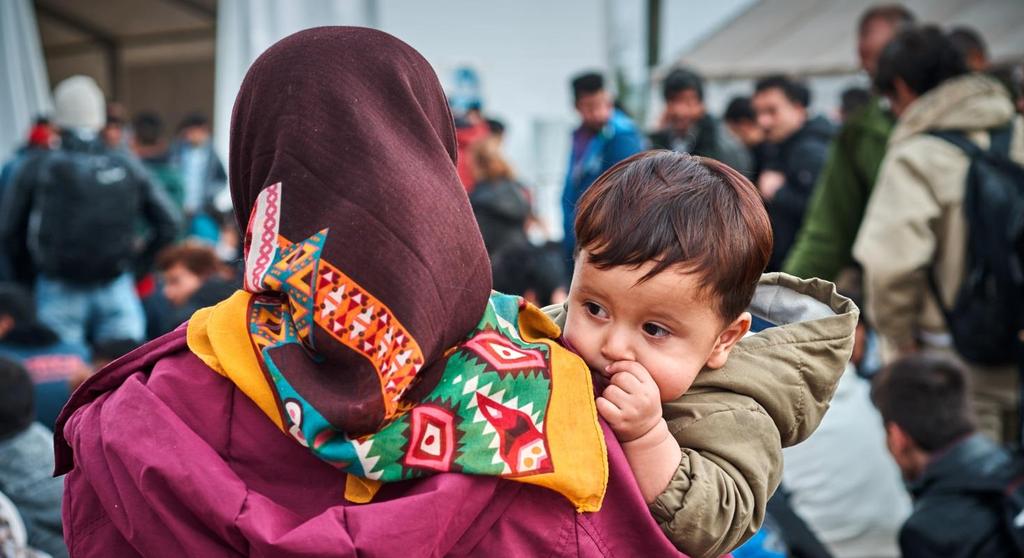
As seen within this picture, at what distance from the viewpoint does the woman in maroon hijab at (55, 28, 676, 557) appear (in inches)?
45.2

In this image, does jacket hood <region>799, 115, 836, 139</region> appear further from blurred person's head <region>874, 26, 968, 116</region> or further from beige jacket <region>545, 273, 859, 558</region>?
beige jacket <region>545, 273, 859, 558</region>

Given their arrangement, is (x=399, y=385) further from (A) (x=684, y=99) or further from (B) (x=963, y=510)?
(A) (x=684, y=99)

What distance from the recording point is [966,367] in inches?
143

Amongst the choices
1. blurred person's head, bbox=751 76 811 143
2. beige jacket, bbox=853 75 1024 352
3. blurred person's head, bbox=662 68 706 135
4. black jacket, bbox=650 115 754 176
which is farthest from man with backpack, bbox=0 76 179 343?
beige jacket, bbox=853 75 1024 352

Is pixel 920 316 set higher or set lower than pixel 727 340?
lower

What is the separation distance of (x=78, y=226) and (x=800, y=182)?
3472 millimetres

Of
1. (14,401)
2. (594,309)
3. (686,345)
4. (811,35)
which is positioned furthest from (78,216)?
(811,35)

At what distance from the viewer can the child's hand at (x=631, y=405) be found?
128cm

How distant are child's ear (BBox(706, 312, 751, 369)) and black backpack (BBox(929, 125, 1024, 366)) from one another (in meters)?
2.16

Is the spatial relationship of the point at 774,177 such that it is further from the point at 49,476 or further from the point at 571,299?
the point at 571,299

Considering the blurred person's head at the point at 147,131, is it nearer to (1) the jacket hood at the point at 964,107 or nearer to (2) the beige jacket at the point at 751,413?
(1) the jacket hood at the point at 964,107

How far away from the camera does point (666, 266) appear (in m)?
1.33

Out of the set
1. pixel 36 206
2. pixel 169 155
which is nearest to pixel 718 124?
pixel 36 206

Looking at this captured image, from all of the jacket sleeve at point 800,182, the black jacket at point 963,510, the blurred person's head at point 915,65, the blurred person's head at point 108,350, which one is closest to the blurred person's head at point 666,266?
the black jacket at point 963,510
